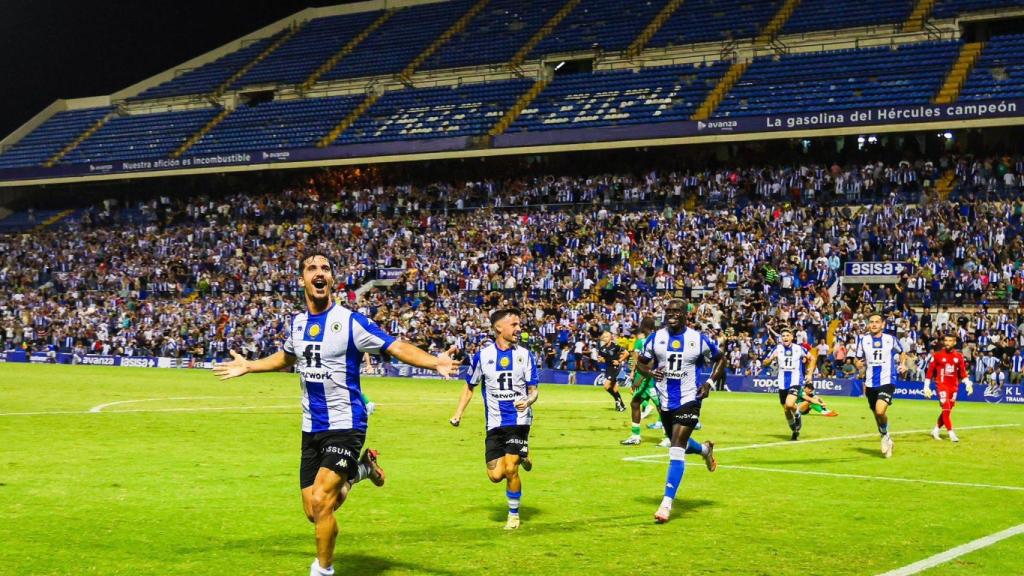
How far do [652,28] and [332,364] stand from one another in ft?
189

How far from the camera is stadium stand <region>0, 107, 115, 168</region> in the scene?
74500mm

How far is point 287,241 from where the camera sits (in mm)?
61781

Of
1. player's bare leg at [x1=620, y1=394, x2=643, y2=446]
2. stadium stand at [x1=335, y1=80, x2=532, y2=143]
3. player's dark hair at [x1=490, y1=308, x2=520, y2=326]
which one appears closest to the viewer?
player's dark hair at [x1=490, y1=308, x2=520, y2=326]

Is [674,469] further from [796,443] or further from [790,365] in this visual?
[790,365]

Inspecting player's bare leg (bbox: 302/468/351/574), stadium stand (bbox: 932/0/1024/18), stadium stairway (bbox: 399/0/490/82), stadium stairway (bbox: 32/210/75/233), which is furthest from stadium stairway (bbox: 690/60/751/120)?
player's bare leg (bbox: 302/468/351/574)

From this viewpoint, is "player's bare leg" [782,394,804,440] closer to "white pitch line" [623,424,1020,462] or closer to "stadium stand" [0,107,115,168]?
"white pitch line" [623,424,1020,462]

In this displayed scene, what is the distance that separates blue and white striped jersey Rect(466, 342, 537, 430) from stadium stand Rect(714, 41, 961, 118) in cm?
4000

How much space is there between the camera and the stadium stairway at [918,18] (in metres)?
55.1

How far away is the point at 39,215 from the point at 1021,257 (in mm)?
60327

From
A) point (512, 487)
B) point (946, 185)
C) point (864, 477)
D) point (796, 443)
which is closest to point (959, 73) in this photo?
point (946, 185)

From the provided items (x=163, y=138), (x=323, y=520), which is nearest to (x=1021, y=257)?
(x=323, y=520)

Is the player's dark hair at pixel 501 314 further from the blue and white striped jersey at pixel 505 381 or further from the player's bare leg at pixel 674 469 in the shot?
the player's bare leg at pixel 674 469

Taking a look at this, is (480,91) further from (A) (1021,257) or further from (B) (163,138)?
(A) (1021,257)

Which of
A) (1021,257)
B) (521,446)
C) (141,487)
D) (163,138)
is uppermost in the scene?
(163,138)
